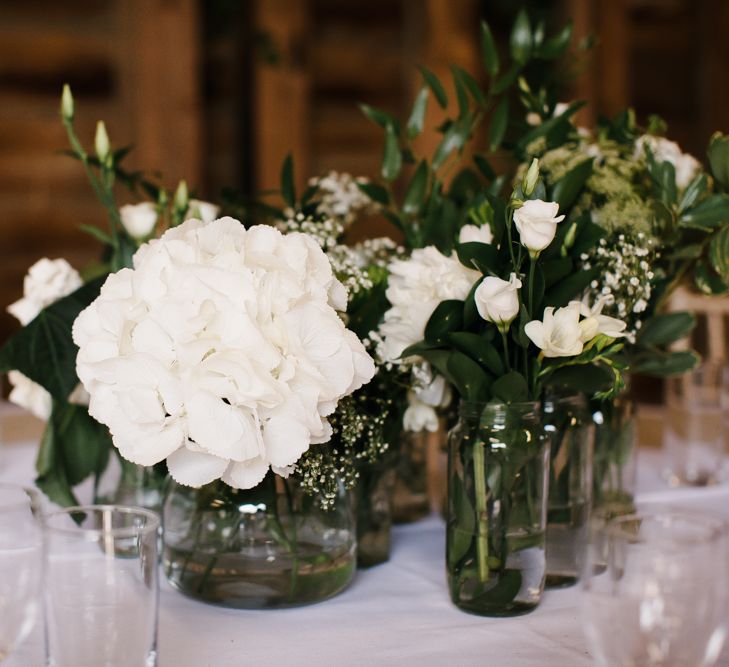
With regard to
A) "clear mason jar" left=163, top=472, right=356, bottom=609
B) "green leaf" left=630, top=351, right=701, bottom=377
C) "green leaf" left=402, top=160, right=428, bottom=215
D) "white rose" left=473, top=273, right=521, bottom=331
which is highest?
"green leaf" left=402, top=160, right=428, bottom=215

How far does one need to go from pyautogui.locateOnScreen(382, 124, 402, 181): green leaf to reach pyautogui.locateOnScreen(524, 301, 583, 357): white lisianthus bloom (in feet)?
1.19

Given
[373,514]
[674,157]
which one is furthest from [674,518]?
[674,157]

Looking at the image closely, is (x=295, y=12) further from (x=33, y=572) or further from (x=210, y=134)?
(x=33, y=572)

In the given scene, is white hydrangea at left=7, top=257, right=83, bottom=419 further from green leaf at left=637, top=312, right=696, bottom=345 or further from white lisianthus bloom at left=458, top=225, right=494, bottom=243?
green leaf at left=637, top=312, right=696, bottom=345

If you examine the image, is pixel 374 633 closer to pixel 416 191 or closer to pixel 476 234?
pixel 476 234

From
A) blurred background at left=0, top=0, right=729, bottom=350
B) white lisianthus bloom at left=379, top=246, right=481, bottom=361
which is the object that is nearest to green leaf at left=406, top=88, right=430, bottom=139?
white lisianthus bloom at left=379, top=246, right=481, bottom=361

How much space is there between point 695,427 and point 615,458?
0.28 metres

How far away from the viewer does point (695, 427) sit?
1270mm

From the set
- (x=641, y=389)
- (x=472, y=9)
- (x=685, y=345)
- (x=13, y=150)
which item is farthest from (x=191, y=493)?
(x=641, y=389)

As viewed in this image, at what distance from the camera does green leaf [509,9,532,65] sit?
3.48 feet

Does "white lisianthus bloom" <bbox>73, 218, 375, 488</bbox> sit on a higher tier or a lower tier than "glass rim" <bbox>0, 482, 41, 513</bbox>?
higher

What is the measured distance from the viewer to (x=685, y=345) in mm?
1738

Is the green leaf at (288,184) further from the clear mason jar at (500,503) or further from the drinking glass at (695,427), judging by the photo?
the drinking glass at (695,427)

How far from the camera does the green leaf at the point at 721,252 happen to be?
933 millimetres
